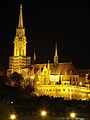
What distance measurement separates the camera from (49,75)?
13200 cm

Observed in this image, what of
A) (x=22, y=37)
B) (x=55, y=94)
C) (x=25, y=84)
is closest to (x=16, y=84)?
(x=25, y=84)

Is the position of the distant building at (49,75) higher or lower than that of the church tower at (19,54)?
lower

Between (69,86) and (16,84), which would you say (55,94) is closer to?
(69,86)

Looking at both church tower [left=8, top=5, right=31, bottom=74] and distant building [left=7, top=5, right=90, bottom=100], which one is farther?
church tower [left=8, top=5, right=31, bottom=74]

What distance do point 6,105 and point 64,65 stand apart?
3105 inches

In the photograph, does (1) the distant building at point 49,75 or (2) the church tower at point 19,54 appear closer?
(1) the distant building at point 49,75

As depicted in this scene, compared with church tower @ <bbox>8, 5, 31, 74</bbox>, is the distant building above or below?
below

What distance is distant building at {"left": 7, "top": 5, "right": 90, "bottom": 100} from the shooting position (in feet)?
424

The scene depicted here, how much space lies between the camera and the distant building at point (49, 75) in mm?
129375

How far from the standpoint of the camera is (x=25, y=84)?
399 ft

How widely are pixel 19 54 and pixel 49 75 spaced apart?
1047 cm

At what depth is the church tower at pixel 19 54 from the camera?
138000mm

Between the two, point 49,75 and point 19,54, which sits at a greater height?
point 19,54

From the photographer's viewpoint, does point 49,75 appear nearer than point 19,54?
Yes
